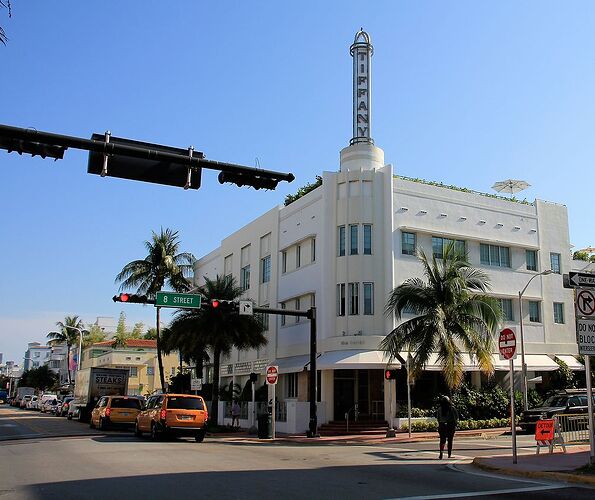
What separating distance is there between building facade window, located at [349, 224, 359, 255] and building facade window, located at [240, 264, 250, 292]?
40.4 feet

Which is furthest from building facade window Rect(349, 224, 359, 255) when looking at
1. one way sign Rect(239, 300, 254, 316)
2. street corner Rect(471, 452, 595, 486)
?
street corner Rect(471, 452, 595, 486)

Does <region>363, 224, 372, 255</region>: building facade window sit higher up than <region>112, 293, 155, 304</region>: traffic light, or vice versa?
<region>363, 224, 372, 255</region>: building facade window

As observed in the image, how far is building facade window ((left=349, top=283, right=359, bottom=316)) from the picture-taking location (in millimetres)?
33625

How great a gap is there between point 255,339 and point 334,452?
1530cm

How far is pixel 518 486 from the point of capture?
1273 centimetres

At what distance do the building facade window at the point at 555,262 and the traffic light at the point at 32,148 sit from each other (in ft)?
116

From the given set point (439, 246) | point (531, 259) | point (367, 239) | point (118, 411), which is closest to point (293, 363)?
point (367, 239)

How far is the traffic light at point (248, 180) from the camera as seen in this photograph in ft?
39.3

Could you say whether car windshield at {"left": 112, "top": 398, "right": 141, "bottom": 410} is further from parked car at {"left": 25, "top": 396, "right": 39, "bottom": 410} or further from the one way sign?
parked car at {"left": 25, "top": 396, "right": 39, "bottom": 410}

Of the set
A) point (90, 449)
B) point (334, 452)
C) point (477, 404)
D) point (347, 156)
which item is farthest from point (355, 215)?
point (90, 449)

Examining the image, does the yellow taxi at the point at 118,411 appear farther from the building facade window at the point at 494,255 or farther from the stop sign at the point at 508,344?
the stop sign at the point at 508,344

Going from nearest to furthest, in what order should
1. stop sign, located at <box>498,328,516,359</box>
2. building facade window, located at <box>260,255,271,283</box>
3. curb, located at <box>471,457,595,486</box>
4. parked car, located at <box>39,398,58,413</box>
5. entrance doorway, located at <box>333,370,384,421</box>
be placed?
curb, located at <box>471,457,595,486</box>
stop sign, located at <box>498,328,516,359</box>
entrance doorway, located at <box>333,370,384,421</box>
building facade window, located at <box>260,255,271,283</box>
parked car, located at <box>39,398,58,413</box>

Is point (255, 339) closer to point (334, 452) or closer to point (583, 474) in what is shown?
point (334, 452)

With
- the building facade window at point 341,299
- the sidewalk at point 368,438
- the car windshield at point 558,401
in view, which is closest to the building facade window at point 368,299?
the building facade window at point 341,299
